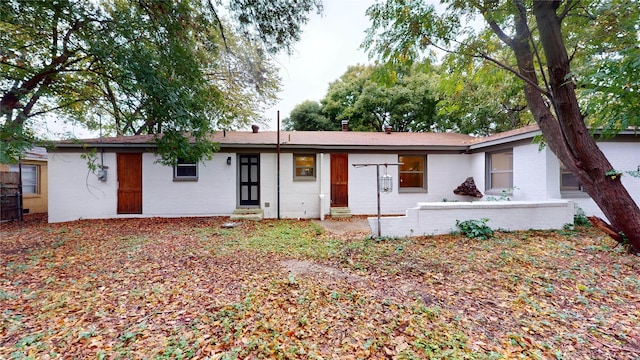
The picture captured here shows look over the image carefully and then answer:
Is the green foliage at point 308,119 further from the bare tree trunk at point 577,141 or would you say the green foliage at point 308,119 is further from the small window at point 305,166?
the bare tree trunk at point 577,141

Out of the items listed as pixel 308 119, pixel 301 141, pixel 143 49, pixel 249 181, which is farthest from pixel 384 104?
pixel 143 49

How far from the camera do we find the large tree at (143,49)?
534cm

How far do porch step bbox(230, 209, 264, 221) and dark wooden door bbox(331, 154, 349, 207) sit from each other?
2687 millimetres

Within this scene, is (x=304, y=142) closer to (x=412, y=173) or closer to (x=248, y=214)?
(x=248, y=214)

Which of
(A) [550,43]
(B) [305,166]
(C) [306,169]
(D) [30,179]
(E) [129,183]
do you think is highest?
(A) [550,43]

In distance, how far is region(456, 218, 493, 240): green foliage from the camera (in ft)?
18.3

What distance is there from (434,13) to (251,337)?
6114 mm

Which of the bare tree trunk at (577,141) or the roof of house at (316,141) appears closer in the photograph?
the bare tree trunk at (577,141)

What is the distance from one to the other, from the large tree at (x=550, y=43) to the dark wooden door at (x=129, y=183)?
8658 millimetres

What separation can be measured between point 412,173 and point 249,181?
6.44m

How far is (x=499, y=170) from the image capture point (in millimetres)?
8664

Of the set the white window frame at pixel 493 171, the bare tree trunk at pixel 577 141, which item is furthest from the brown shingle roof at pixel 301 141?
the bare tree trunk at pixel 577 141

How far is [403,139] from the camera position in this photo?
10125 mm

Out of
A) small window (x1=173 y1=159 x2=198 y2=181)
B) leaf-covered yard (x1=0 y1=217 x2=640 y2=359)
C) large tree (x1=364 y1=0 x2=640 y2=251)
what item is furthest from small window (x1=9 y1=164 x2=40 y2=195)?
large tree (x1=364 y1=0 x2=640 y2=251)
